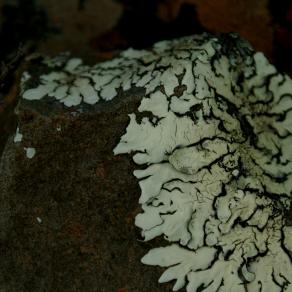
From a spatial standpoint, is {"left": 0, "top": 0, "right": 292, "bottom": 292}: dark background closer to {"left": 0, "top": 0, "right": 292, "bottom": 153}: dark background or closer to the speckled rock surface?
the speckled rock surface

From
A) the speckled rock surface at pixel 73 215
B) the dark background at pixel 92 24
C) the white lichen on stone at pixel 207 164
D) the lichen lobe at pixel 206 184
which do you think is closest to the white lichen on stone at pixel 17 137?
the speckled rock surface at pixel 73 215

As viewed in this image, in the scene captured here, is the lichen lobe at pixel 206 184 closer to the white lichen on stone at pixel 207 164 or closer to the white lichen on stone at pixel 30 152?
the white lichen on stone at pixel 207 164

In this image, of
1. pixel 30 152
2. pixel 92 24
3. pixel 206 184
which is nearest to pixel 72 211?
pixel 30 152

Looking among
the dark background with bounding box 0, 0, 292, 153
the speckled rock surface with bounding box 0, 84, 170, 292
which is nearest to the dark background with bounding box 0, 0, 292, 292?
the speckled rock surface with bounding box 0, 84, 170, 292

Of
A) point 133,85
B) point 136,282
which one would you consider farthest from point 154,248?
point 133,85

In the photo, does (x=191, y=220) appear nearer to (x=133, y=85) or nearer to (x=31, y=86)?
(x=133, y=85)
